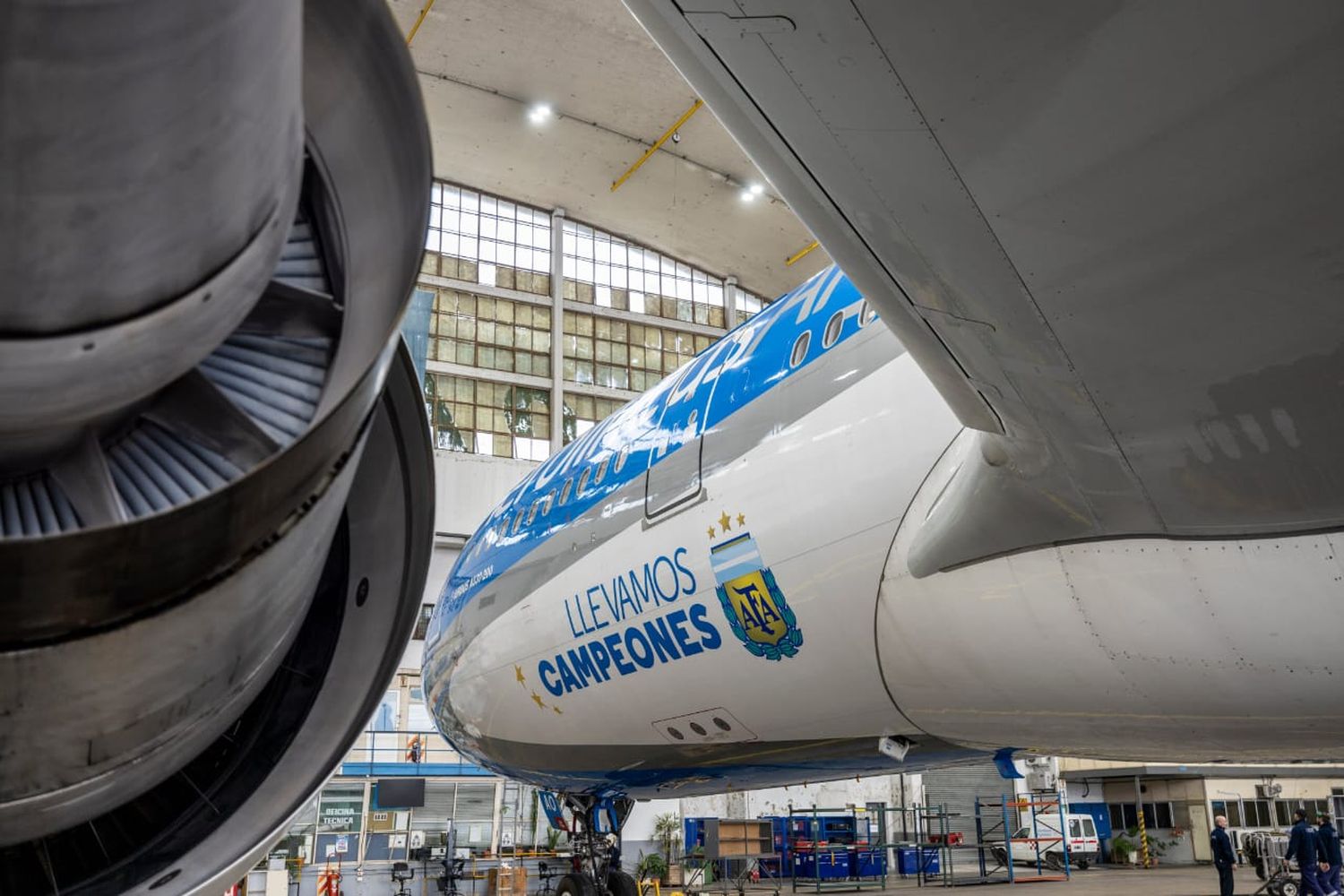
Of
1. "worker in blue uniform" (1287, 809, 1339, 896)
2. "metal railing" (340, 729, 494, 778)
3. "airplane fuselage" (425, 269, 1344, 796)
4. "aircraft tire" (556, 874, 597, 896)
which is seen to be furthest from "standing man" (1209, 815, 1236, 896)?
"metal railing" (340, 729, 494, 778)

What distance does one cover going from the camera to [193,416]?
217cm

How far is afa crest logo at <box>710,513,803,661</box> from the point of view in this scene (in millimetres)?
5418

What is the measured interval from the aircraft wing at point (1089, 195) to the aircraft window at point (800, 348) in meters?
2.69

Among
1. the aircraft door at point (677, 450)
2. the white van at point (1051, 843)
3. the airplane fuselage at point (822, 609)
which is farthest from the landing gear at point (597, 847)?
the white van at point (1051, 843)

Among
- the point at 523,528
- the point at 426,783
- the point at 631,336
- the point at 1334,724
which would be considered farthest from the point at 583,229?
the point at 1334,724

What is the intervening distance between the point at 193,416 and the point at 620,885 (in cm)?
911

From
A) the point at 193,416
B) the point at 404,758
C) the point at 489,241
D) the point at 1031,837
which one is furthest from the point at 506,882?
the point at 193,416

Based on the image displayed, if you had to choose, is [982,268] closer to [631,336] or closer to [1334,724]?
[1334,724]

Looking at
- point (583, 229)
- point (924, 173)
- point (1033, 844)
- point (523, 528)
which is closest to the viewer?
point (924, 173)

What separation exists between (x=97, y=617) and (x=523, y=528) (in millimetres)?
6776

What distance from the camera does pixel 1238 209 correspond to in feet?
6.58

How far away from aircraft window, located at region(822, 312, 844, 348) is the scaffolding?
56.6 feet

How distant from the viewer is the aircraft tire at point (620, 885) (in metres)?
10.1

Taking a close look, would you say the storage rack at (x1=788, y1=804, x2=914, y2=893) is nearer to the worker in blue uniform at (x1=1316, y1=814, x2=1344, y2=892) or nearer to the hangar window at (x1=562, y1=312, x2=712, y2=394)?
the worker in blue uniform at (x1=1316, y1=814, x2=1344, y2=892)
